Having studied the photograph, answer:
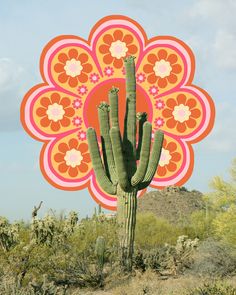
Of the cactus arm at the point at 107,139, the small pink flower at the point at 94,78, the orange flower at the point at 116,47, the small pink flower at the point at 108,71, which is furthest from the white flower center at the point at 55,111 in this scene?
the cactus arm at the point at 107,139

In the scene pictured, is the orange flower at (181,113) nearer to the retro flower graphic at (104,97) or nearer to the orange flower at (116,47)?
the retro flower graphic at (104,97)

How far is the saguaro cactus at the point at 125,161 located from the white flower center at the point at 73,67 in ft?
14.9

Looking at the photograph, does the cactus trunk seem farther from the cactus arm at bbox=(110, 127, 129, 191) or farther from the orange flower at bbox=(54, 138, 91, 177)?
the orange flower at bbox=(54, 138, 91, 177)

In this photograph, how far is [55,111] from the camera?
2353 cm

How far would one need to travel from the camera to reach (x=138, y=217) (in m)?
29.7

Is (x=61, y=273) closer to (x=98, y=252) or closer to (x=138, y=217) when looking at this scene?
(x=98, y=252)

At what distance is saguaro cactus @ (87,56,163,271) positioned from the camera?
59.2 feet

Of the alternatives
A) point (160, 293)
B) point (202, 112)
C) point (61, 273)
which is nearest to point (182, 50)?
point (202, 112)

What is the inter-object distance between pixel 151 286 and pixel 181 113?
11621mm

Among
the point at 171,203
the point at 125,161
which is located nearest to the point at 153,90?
the point at 125,161

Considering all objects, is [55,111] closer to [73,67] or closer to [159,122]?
[73,67]

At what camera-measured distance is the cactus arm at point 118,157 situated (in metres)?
17.7

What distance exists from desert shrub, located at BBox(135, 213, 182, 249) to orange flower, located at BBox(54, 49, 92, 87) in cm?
645

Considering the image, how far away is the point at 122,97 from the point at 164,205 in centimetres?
1561
